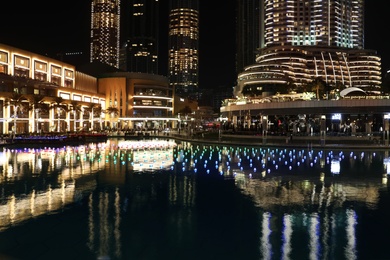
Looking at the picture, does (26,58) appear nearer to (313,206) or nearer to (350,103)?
(350,103)

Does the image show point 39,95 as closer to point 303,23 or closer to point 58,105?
point 58,105

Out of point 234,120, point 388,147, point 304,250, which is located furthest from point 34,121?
point 304,250

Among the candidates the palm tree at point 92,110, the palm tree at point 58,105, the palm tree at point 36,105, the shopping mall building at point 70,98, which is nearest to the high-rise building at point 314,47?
the shopping mall building at point 70,98

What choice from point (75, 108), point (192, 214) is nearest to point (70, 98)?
point (75, 108)

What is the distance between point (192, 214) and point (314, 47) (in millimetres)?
145503

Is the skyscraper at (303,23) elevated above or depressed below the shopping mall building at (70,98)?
above

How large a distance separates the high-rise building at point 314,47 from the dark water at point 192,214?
107654mm

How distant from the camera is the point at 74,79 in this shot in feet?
316

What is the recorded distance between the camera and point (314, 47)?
147250 millimetres

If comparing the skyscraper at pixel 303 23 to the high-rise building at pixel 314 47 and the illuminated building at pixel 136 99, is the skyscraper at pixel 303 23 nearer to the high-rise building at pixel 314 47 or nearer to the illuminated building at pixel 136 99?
the high-rise building at pixel 314 47

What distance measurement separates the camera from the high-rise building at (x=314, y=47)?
133 meters

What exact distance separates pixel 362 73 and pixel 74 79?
104m

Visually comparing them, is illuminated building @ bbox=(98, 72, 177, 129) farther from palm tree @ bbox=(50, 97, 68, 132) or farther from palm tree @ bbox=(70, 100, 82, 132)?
palm tree @ bbox=(50, 97, 68, 132)

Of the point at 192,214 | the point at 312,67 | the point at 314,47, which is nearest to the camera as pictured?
the point at 192,214
